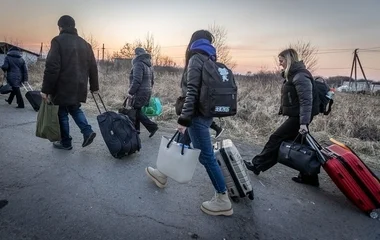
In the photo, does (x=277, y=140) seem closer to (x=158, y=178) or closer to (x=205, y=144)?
(x=205, y=144)

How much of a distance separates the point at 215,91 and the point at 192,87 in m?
0.23

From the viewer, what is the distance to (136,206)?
108 inches

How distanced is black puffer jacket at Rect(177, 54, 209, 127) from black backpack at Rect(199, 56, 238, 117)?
1.7 inches

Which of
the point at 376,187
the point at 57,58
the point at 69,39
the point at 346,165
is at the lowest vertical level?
the point at 376,187

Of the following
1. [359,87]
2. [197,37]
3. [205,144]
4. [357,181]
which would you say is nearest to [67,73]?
[197,37]

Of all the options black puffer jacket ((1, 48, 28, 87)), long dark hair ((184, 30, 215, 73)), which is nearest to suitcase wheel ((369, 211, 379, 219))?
long dark hair ((184, 30, 215, 73))

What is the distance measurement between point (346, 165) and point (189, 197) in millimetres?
1894

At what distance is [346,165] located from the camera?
9.74 ft

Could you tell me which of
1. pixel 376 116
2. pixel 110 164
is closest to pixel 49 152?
pixel 110 164

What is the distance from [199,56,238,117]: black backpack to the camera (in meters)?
2.41

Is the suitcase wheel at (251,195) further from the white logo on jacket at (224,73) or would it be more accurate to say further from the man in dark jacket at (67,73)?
the man in dark jacket at (67,73)

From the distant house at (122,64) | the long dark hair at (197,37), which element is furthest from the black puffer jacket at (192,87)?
the distant house at (122,64)

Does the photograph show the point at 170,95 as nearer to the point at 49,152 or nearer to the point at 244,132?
the point at 244,132

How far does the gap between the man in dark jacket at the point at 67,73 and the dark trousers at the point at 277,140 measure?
110 inches
